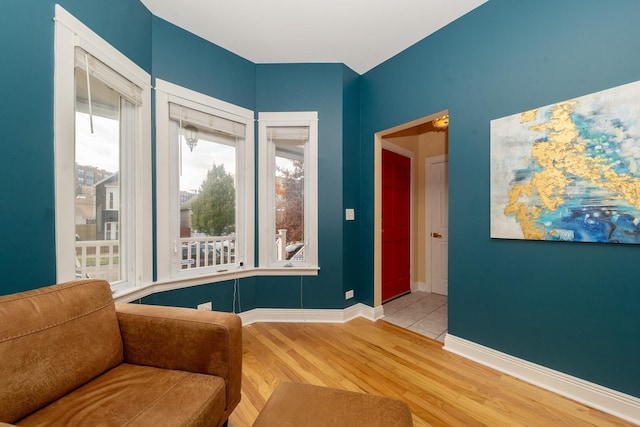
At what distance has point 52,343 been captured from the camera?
994 mm

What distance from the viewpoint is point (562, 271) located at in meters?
1.68

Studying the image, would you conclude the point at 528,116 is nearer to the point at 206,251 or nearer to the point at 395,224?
the point at 395,224

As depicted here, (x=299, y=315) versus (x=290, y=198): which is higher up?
(x=290, y=198)

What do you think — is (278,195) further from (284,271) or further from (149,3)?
(149,3)

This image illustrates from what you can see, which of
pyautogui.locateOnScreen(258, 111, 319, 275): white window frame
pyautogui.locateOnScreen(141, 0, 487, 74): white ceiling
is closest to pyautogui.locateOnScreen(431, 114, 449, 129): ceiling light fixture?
pyautogui.locateOnScreen(141, 0, 487, 74): white ceiling

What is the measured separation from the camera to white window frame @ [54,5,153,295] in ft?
4.60

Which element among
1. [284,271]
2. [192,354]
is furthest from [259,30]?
[192,354]

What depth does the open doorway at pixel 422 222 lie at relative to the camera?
3.50 meters

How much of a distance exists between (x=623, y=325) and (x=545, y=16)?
207cm

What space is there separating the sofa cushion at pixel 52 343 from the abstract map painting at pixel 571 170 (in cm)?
257

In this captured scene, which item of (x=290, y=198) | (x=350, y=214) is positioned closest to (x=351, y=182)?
(x=350, y=214)

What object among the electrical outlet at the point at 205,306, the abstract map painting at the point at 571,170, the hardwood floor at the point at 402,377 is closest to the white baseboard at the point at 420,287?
the hardwood floor at the point at 402,377

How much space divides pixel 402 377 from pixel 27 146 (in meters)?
2.68

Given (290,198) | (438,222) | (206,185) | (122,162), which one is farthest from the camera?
(438,222)
